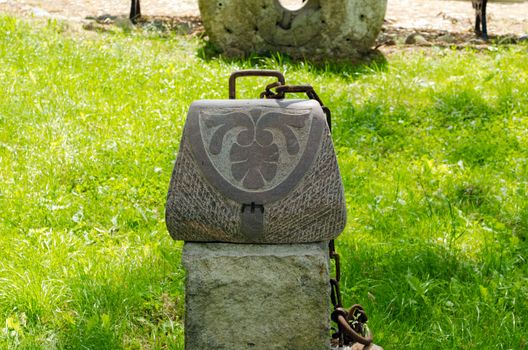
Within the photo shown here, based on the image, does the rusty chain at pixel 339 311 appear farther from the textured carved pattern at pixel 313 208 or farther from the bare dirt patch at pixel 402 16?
the bare dirt patch at pixel 402 16

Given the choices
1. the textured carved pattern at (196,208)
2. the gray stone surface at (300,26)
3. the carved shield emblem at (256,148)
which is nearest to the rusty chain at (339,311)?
the carved shield emblem at (256,148)

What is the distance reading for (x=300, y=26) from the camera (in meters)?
6.82

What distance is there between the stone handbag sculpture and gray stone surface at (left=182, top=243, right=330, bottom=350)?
70 millimetres

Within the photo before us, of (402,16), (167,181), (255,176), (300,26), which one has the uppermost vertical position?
(255,176)

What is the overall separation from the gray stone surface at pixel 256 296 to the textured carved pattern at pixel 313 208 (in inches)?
2.8

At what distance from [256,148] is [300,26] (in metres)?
4.57

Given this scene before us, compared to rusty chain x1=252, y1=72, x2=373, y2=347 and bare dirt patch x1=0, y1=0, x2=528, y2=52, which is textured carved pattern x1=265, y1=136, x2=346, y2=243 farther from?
bare dirt patch x1=0, y1=0, x2=528, y2=52

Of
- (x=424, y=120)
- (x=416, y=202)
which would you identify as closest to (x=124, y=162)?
(x=416, y=202)

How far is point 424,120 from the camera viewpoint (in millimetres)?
5449

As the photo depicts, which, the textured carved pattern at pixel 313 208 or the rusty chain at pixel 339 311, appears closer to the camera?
the textured carved pattern at pixel 313 208

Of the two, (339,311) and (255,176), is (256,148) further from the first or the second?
(339,311)

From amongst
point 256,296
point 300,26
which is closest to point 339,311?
point 256,296

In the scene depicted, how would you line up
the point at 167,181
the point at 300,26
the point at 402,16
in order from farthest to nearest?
the point at 402,16 < the point at 300,26 < the point at 167,181

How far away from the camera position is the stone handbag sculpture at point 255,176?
2445mm
